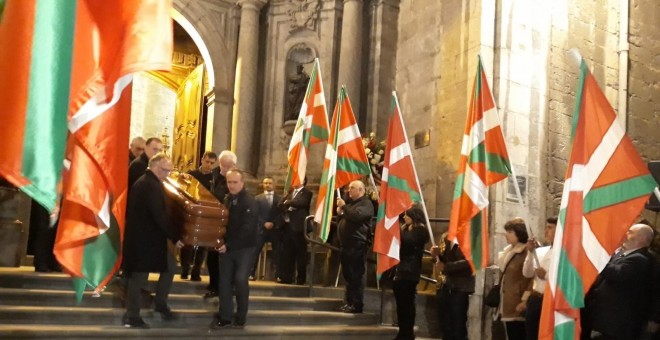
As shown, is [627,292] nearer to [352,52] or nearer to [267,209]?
[267,209]

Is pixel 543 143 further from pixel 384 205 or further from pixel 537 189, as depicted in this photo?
pixel 384 205

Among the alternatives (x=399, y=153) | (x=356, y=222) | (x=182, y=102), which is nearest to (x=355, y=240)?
(x=356, y=222)

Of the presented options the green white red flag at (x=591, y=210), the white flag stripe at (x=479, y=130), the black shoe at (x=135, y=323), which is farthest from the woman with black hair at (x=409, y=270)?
the green white red flag at (x=591, y=210)

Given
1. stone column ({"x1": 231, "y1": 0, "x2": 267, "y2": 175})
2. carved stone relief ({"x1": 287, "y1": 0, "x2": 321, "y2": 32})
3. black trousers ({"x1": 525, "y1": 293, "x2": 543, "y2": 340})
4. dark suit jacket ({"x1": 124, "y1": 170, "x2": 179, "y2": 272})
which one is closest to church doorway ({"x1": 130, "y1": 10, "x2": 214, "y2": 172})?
stone column ({"x1": 231, "y1": 0, "x2": 267, "y2": 175})

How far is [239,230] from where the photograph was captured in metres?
7.27

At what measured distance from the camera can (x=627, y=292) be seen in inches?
225

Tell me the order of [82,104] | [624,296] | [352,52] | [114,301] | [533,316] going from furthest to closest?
1. [352,52]
2. [114,301]
3. [533,316]
4. [624,296]
5. [82,104]

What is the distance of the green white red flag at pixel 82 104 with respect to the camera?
2.93m

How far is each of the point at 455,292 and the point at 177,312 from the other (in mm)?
2870

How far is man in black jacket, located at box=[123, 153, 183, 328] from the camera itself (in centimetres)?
670

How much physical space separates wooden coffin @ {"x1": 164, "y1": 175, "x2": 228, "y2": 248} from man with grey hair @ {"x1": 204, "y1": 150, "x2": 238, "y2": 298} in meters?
0.82

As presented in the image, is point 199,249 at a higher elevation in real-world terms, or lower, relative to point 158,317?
higher

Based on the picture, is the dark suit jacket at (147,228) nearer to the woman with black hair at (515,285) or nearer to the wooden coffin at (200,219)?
the wooden coffin at (200,219)

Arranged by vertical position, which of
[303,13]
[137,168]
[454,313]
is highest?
[303,13]
